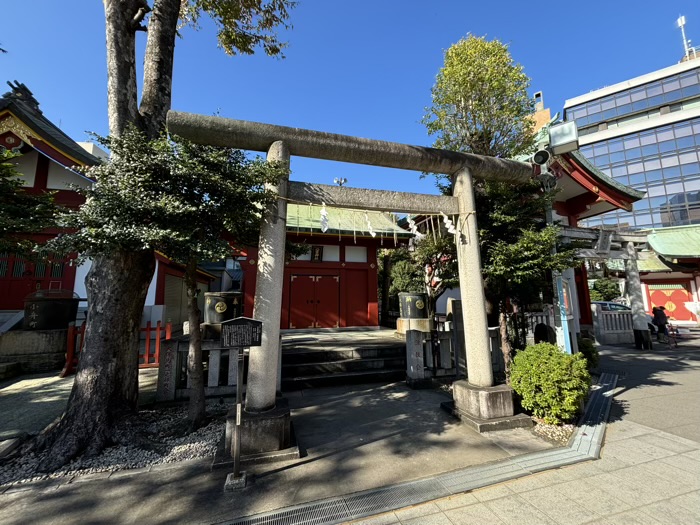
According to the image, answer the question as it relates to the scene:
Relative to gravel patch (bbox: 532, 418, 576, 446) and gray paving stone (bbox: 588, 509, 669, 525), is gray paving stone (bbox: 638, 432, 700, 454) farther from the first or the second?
gray paving stone (bbox: 588, 509, 669, 525)

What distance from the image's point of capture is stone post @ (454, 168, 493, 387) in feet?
15.7

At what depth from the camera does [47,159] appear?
1027 cm

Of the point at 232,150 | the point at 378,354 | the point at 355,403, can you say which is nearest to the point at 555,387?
the point at 355,403

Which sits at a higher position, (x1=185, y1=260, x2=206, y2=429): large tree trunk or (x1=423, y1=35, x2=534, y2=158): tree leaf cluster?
(x1=423, y1=35, x2=534, y2=158): tree leaf cluster

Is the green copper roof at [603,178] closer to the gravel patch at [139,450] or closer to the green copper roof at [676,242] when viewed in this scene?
the green copper roof at [676,242]

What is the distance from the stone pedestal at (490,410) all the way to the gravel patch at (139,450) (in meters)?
3.76

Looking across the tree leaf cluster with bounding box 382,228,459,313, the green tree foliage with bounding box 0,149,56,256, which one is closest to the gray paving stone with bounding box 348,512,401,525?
the tree leaf cluster with bounding box 382,228,459,313

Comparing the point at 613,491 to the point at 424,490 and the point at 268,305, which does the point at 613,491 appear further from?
the point at 268,305

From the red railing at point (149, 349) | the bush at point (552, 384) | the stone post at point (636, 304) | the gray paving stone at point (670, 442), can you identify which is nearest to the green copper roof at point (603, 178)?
the stone post at point (636, 304)

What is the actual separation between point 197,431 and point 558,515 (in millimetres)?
4499

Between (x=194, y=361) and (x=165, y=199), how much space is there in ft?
7.89

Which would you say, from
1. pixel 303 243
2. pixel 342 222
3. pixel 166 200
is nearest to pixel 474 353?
pixel 166 200

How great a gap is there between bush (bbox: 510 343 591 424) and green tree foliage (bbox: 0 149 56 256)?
7.79 metres

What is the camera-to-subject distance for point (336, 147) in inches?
182
